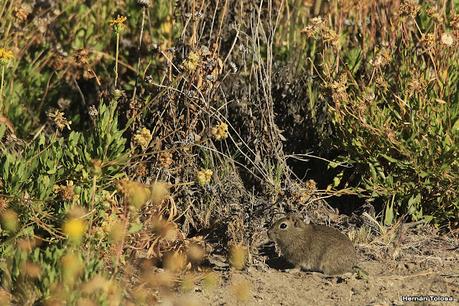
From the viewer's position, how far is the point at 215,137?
5.64m

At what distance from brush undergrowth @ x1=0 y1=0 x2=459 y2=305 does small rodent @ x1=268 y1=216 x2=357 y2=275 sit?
0.26 m

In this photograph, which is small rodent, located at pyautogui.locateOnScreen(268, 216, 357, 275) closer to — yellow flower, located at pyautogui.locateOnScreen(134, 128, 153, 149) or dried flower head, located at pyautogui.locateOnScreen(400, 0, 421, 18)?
yellow flower, located at pyautogui.locateOnScreen(134, 128, 153, 149)

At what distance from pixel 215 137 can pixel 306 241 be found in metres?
0.87

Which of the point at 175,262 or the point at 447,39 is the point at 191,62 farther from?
the point at 447,39

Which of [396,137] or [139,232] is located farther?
[396,137]

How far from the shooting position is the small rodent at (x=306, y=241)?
564 centimetres

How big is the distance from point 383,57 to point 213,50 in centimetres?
113

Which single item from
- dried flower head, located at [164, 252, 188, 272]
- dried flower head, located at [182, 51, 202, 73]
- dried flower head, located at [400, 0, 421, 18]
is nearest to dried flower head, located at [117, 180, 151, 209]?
dried flower head, located at [164, 252, 188, 272]

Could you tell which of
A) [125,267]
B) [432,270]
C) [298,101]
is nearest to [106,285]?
[125,267]

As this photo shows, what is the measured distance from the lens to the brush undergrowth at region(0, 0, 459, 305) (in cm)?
515

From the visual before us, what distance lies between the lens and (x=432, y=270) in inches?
222

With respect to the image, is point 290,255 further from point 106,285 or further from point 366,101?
point 106,285

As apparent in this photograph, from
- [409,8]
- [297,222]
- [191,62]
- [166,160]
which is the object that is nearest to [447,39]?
[409,8]

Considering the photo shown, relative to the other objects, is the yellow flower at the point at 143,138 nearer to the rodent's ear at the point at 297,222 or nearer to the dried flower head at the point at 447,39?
the rodent's ear at the point at 297,222
